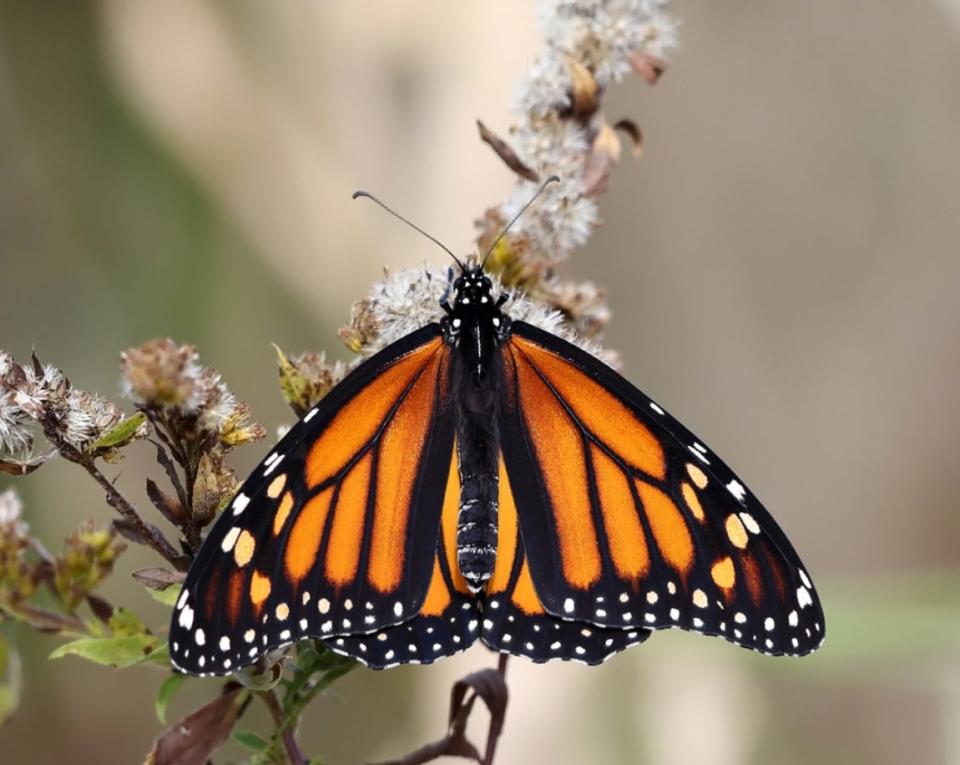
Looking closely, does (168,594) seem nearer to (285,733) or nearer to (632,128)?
(285,733)

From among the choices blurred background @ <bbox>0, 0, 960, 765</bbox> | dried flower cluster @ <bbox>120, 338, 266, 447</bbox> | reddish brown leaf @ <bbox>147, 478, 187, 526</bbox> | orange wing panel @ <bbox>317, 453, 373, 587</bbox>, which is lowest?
reddish brown leaf @ <bbox>147, 478, 187, 526</bbox>

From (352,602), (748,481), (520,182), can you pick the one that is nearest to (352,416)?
(352,602)

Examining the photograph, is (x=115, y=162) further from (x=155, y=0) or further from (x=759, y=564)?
(x=759, y=564)

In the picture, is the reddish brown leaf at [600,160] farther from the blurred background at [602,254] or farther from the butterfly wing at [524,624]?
the blurred background at [602,254]

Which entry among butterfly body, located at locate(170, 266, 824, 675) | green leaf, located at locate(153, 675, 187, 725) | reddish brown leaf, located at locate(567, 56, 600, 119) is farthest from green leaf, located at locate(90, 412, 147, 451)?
reddish brown leaf, located at locate(567, 56, 600, 119)

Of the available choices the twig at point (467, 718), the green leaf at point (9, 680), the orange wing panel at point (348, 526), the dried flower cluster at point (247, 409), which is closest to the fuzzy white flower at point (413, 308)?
the dried flower cluster at point (247, 409)

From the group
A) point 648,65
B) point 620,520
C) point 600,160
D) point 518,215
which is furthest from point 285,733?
point 648,65

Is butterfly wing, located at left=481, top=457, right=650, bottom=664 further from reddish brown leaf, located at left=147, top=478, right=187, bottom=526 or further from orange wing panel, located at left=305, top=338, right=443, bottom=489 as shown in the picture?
reddish brown leaf, located at left=147, top=478, right=187, bottom=526
